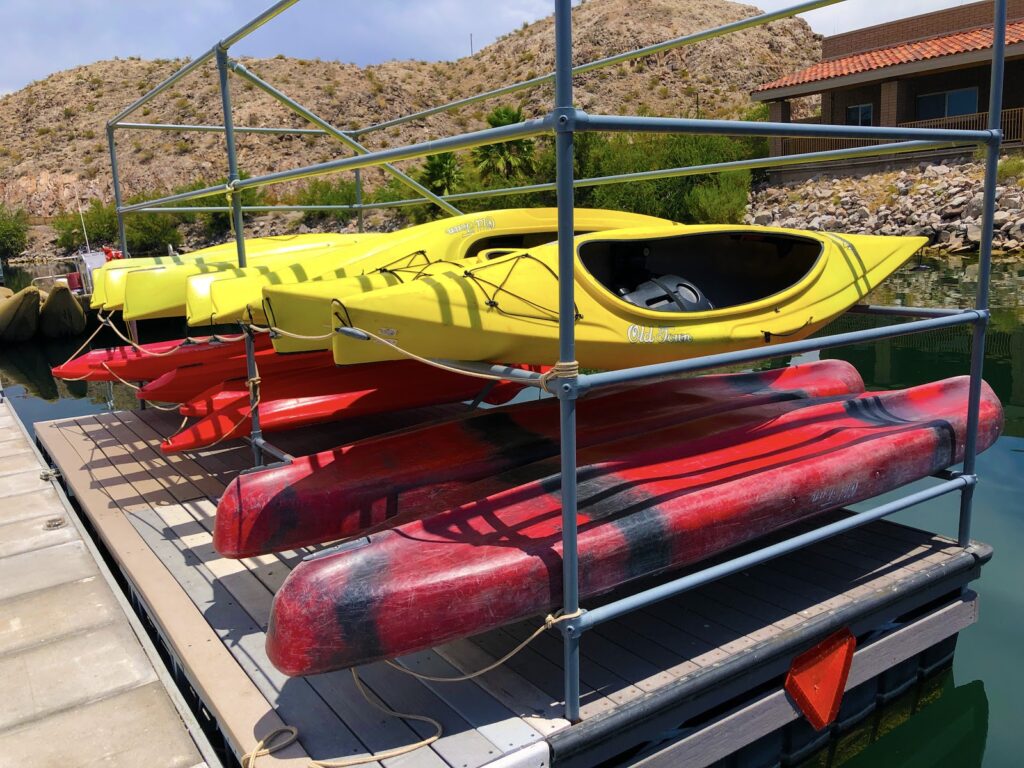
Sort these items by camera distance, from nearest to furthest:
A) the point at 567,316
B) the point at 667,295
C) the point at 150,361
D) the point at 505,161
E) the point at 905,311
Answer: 1. the point at 567,316
2. the point at 905,311
3. the point at 667,295
4. the point at 150,361
5. the point at 505,161

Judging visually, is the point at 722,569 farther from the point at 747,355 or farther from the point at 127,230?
the point at 127,230

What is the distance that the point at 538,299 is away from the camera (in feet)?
12.4

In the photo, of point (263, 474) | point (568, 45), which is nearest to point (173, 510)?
point (263, 474)

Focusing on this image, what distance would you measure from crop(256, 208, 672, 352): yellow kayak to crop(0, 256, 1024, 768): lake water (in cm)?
285

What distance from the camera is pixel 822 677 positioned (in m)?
→ 3.17

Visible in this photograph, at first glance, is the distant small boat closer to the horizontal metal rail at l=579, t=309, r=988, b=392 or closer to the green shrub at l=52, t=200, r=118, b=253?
the horizontal metal rail at l=579, t=309, r=988, b=392

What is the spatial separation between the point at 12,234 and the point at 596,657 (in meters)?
40.8

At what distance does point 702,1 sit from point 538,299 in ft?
209

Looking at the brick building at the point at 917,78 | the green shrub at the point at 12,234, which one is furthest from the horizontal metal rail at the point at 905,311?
the green shrub at the point at 12,234

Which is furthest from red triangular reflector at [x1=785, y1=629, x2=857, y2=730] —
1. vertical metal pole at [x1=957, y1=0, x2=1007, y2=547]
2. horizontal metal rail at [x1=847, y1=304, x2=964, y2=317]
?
horizontal metal rail at [x1=847, y1=304, x2=964, y2=317]

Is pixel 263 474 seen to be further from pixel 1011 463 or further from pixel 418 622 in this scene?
pixel 1011 463

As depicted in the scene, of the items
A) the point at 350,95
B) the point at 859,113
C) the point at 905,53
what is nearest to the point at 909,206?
the point at 905,53

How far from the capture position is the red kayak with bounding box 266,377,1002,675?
2.60 m

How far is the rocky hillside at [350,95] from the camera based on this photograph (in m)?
45.9
